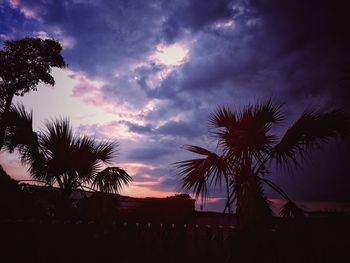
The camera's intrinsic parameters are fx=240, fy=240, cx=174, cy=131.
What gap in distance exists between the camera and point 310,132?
5.02m

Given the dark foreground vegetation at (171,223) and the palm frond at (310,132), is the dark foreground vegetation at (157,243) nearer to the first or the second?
the dark foreground vegetation at (171,223)

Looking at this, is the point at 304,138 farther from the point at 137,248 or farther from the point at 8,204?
the point at 8,204

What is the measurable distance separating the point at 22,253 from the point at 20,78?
14.8 m

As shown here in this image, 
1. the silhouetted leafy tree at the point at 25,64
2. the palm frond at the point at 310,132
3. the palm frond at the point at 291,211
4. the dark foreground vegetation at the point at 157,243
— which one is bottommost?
the dark foreground vegetation at the point at 157,243

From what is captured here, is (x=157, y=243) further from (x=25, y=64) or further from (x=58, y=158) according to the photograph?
(x=25, y=64)

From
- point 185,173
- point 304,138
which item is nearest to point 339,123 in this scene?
point 304,138

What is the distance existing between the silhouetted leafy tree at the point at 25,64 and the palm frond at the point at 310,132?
1597 cm

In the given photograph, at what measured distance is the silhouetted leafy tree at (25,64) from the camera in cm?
1530

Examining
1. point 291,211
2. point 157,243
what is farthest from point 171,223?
point 291,211

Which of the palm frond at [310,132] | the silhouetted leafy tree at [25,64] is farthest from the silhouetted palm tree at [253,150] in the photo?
the silhouetted leafy tree at [25,64]

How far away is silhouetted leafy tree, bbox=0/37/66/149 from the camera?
1530 cm

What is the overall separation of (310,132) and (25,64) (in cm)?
1697

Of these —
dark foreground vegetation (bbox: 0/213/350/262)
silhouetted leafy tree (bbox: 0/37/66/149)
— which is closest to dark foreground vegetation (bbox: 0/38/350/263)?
dark foreground vegetation (bbox: 0/213/350/262)

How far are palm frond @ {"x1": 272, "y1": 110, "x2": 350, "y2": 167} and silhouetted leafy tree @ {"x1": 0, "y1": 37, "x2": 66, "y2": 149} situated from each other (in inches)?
629
